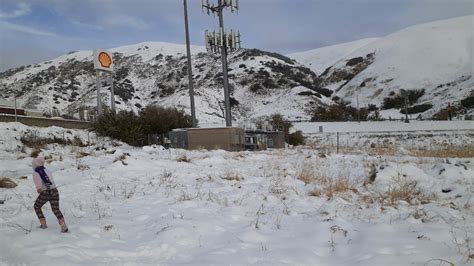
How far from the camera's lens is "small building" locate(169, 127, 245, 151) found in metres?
25.4

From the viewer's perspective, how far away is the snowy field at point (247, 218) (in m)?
4.84

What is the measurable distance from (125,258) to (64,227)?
A: 1.32 metres

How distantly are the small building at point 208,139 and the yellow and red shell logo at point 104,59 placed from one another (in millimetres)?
12504

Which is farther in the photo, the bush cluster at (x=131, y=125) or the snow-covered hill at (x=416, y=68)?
the snow-covered hill at (x=416, y=68)

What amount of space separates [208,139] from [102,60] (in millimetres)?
14717

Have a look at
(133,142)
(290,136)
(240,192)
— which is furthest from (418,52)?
(240,192)

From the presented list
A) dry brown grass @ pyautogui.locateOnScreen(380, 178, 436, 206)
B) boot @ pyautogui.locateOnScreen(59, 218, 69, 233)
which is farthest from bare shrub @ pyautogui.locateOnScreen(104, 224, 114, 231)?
dry brown grass @ pyautogui.locateOnScreen(380, 178, 436, 206)

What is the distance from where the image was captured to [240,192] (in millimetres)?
9055

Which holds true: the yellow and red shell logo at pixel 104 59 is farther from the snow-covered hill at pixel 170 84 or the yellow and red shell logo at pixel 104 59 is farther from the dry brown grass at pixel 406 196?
the snow-covered hill at pixel 170 84

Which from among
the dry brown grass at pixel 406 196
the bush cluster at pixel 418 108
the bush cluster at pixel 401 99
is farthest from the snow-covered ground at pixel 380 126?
the dry brown grass at pixel 406 196

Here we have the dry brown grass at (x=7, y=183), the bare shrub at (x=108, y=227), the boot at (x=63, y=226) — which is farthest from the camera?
the dry brown grass at (x=7, y=183)

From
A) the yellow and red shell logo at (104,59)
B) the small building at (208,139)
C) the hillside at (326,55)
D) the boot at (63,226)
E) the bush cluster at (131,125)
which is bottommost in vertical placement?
the boot at (63,226)

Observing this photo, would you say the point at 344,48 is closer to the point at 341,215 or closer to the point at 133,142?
the point at 133,142

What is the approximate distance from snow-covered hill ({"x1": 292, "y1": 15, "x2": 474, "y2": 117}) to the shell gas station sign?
62000mm
